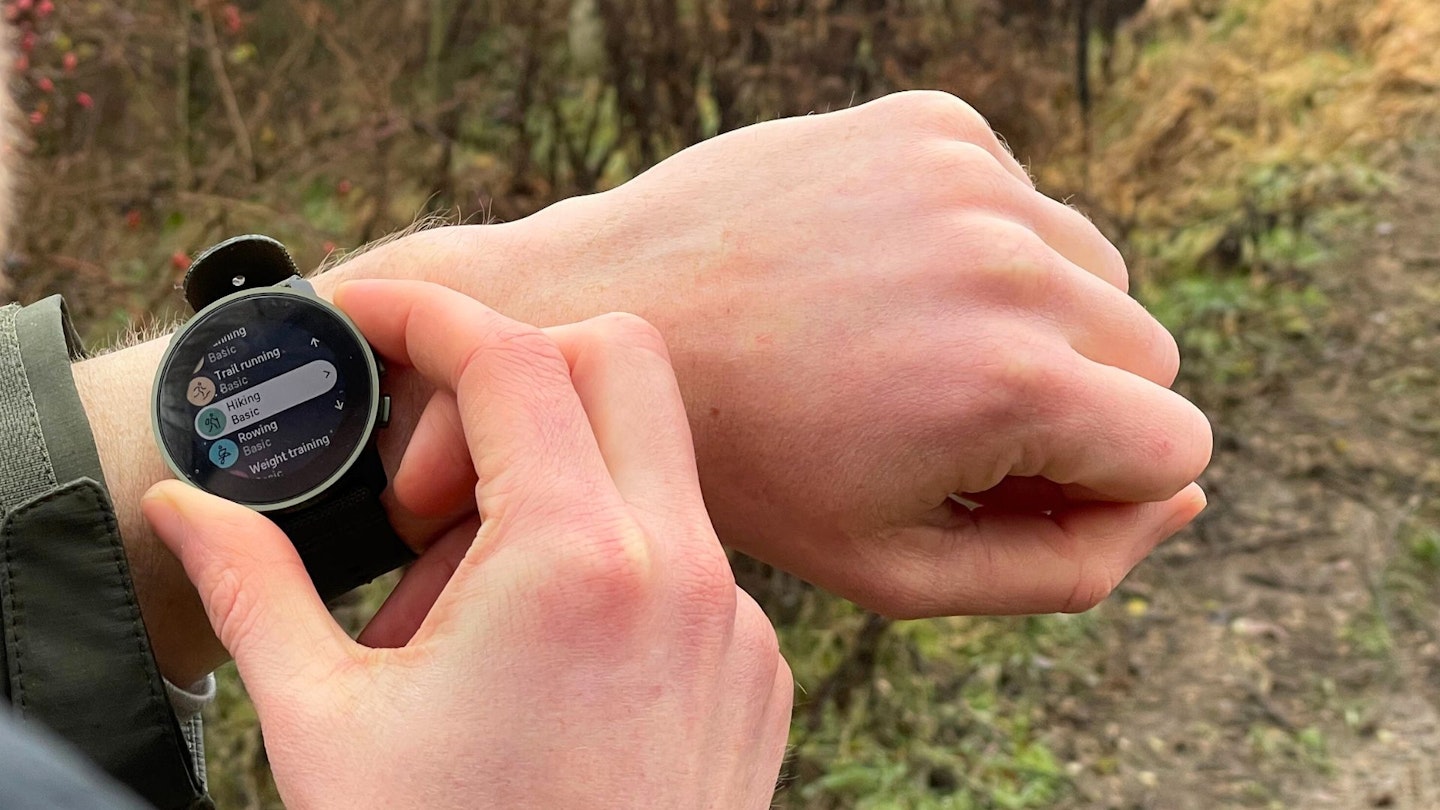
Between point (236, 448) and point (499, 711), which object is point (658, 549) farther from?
point (236, 448)

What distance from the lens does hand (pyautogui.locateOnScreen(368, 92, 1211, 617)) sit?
4.84 feet

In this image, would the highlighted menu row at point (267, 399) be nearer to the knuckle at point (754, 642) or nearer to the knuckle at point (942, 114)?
the knuckle at point (754, 642)

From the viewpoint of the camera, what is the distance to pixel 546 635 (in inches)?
35.1

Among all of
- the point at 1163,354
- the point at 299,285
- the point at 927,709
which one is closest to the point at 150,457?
the point at 299,285

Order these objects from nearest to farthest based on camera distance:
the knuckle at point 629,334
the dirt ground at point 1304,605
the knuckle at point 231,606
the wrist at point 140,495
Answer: the knuckle at point 231,606
the knuckle at point 629,334
the wrist at point 140,495
the dirt ground at point 1304,605

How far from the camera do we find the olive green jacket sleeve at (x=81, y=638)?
1164 mm

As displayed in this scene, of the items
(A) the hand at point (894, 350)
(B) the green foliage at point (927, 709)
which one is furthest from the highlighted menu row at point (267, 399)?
(B) the green foliage at point (927, 709)

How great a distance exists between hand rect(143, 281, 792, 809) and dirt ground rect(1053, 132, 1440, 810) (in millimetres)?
2343

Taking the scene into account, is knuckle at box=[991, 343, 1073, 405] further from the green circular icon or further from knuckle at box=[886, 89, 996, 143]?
the green circular icon

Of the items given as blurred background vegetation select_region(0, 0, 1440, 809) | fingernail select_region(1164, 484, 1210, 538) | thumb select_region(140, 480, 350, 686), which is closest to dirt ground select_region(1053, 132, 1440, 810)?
blurred background vegetation select_region(0, 0, 1440, 809)

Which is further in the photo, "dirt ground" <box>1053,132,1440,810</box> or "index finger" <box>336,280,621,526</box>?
"dirt ground" <box>1053,132,1440,810</box>

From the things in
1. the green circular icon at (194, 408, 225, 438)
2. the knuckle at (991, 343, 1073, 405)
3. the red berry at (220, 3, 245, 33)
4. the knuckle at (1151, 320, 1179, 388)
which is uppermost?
the green circular icon at (194, 408, 225, 438)

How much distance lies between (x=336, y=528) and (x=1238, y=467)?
Answer: 10.3ft

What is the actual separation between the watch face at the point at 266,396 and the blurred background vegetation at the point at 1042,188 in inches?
46.8
